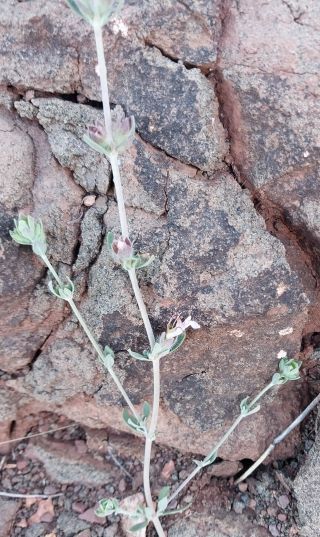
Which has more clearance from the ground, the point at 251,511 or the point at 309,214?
the point at 309,214

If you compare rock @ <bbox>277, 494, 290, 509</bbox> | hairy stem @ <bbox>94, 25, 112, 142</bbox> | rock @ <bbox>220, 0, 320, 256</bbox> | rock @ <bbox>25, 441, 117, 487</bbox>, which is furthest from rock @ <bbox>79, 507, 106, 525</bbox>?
hairy stem @ <bbox>94, 25, 112, 142</bbox>

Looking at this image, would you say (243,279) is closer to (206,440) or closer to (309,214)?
(309,214)

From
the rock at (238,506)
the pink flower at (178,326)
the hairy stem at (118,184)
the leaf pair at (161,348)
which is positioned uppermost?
the hairy stem at (118,184)

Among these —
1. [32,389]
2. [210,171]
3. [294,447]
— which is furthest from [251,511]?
[210,171]

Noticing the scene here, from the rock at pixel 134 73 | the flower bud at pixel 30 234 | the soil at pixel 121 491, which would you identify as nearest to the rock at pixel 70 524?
the soil at pixel 121 491

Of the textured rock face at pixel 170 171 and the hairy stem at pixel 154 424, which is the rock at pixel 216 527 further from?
the textured rock face at pixel 170 171

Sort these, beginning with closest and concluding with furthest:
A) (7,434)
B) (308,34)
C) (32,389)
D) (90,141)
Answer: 1. (90,141)
2. (308,34)
3. (32,389)
4. (7,434)

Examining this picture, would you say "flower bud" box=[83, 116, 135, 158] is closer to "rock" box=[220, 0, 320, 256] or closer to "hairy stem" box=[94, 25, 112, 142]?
"hairy stem" box=[94, 25, 112, 142]
